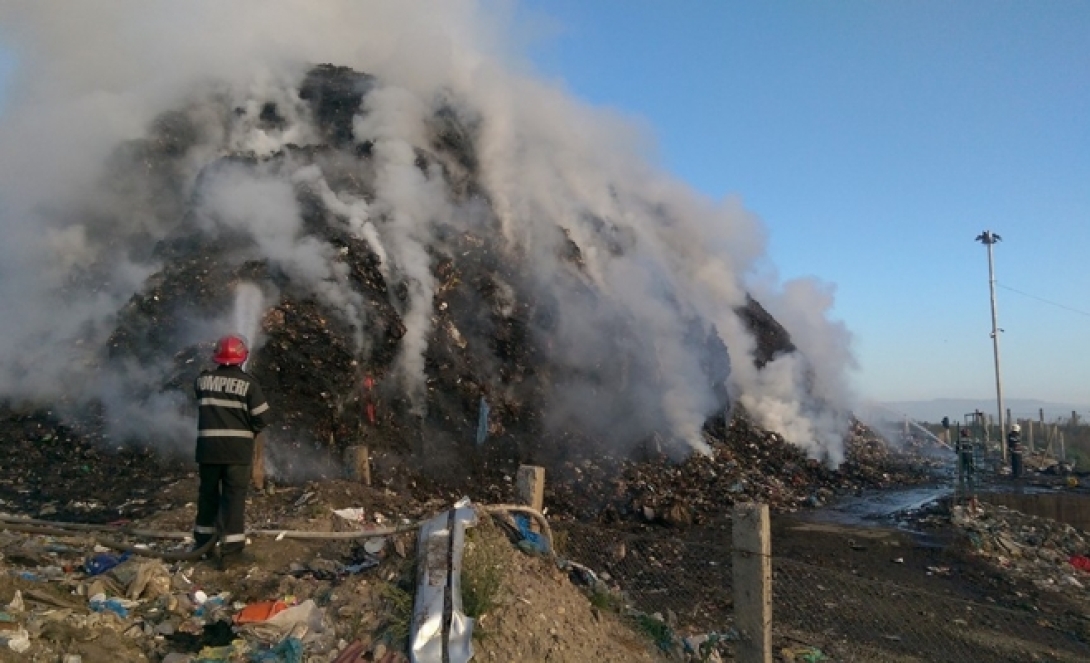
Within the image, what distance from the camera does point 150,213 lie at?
16531mm

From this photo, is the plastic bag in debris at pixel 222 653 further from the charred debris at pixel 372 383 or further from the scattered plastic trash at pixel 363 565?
the charred debris at pixel 372 383

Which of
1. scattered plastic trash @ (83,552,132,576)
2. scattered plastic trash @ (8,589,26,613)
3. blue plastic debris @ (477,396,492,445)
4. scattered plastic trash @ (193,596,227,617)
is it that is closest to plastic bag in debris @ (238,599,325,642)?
scattered plastic trash @ (193,596,227,617)

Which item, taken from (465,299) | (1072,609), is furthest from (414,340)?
(1072,609)

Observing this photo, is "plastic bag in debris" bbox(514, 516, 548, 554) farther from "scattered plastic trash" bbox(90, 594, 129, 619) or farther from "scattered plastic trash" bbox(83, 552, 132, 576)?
"scattered plastic trash" bbox(83, 552, 132, 576)

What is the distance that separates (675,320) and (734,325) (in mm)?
5542

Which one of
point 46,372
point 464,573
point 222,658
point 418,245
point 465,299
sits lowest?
point 222,658

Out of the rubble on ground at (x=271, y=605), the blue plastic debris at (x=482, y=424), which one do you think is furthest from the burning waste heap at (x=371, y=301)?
the rubble on ground at (x=271, y=605)

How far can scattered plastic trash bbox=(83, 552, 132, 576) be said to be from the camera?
175 inches

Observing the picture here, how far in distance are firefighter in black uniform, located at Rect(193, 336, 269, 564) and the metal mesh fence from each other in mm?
2541

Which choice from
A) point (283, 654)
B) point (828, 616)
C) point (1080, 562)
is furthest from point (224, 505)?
point (1080, 562)

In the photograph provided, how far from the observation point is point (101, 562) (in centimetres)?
452

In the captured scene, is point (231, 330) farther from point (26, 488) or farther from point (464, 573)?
point (464, 573)

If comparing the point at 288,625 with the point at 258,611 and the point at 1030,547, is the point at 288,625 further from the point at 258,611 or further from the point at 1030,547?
the point at 1030,547

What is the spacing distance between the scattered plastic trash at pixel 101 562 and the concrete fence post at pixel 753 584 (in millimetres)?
3783
